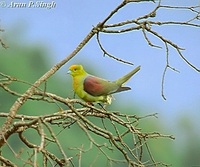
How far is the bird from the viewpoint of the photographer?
6.00 ft

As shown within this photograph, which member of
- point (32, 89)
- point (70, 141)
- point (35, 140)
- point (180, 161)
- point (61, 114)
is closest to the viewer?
point (61, 114)

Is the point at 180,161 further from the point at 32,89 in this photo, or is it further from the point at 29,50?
the point at 32,89

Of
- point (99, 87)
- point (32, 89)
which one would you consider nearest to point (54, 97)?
point (32, 89)

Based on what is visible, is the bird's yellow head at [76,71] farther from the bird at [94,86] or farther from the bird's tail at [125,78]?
the bird's tail at [125,78]

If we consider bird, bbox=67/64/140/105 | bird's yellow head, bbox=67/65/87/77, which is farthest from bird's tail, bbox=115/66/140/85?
bird's yellow head, bbox=67/65/87/77

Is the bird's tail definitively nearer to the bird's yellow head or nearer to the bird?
the bird

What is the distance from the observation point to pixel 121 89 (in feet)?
6.07

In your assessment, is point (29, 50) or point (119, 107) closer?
point (119, 107)

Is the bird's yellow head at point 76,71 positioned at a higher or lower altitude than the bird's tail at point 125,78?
higher

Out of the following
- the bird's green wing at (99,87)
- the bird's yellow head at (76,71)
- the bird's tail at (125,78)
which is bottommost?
the bird's green wing at (99,87)

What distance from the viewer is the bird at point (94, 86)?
6.00 ft

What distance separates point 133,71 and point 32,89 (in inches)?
12.3

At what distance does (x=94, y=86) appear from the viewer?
5.98 feet

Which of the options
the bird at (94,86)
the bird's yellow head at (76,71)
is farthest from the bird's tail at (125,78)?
the bird's yellow head at (76,71)
